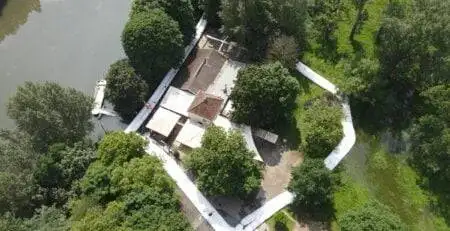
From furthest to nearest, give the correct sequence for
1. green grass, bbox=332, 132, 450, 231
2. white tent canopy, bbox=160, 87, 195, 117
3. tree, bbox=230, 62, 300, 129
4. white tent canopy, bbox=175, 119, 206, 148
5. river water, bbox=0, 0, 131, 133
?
river water, bbox=0, 0, 131, 133, white tent canopy, bbox=160, 87, 195, 117, white tent canopy, bbox=175, 119, 206, 148, tree, bbox=230, 62, 300, 129, green grass, bbox=332, 132, 450, 231

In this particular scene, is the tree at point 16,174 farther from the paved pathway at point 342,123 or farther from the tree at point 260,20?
the paved pathway at point 342,123

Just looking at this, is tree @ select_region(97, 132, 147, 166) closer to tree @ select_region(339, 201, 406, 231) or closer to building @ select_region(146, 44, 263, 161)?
building @ select_region(146, 44, 263, 161)

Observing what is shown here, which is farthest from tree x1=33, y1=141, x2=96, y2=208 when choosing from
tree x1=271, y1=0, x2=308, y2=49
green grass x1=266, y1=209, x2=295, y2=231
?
tree x1=271, y1=0, x2=308, y2=49

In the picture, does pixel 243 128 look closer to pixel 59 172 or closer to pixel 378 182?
pixel 378 182

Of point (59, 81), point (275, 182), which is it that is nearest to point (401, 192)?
point (275, 182)

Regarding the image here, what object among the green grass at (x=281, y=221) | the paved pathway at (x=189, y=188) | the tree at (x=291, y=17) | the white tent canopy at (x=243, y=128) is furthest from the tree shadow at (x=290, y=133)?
the paved pathway at (x=189, y=188)

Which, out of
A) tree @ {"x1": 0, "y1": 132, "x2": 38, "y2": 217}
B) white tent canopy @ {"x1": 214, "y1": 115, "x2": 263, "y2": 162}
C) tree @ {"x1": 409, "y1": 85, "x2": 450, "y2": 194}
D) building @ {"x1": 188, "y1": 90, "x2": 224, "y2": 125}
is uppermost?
tree @ {"x1": 409, "y1": 85, "x2": 450, "y2": 194}
